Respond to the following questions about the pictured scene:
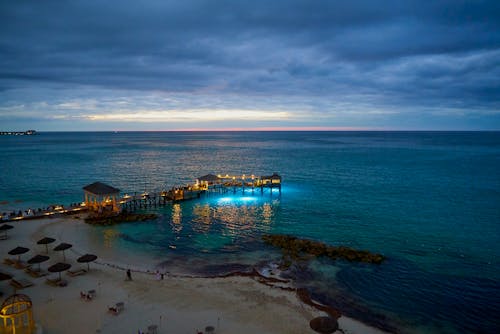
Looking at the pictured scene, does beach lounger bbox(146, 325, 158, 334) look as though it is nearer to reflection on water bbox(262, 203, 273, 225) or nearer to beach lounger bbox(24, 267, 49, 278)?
beach lounger bbox(24, 267, 49, 278)

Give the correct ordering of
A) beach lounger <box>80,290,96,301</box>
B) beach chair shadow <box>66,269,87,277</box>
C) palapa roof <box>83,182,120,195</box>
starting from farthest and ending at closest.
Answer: palapa roof <box>83,182,120,195</box> → beach chair shadow <box>66,269,87,277</box> → beach lounger <box>80,290,96,301</box>

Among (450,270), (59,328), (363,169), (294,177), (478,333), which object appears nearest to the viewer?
(59,328)

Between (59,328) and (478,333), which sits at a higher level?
(59,328)

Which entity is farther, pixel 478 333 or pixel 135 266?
pixel 135 266

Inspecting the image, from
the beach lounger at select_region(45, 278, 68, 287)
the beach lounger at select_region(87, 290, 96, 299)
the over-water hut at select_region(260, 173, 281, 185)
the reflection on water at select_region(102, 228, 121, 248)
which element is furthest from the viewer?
the over-water hut at select_region(260, 173, 281, 185)

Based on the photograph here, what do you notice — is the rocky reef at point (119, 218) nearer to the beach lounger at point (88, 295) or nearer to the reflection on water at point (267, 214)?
the reflection on water at point (267, 214)

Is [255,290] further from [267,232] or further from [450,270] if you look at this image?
[450,270]

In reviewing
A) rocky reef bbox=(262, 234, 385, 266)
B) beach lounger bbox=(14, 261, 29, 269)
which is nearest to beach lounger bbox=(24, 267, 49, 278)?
beach lounger bbox=(14, 261, 29, 269)

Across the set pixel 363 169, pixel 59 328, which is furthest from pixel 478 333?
pixel 363 169
